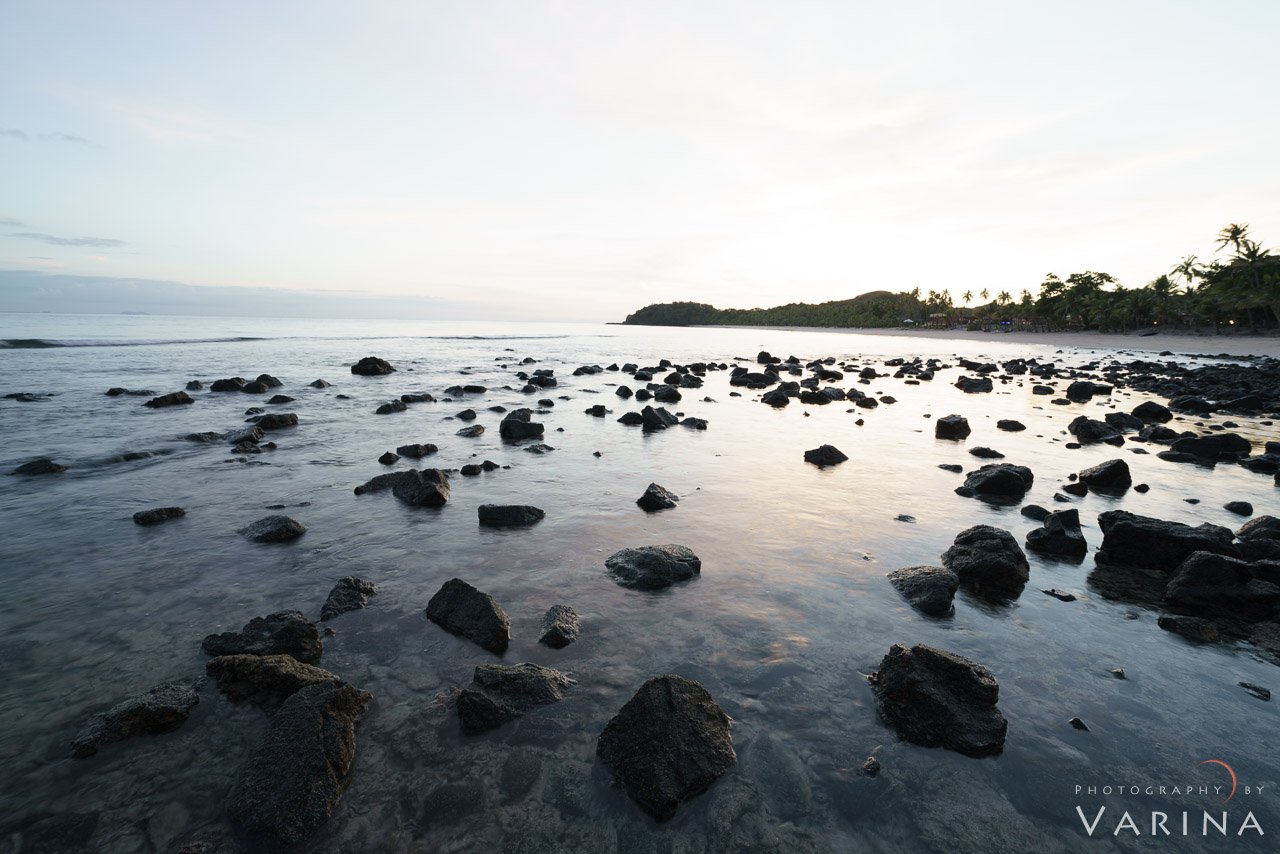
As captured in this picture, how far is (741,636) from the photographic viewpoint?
5949mm

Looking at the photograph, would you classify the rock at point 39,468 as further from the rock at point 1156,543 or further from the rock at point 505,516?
the rock at point 1156,543

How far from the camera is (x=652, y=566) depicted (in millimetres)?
7211

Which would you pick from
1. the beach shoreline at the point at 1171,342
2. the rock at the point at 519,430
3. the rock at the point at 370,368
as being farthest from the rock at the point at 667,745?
the beach shoreline at the point at 1171,342

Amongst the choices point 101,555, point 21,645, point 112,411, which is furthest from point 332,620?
point 112,411

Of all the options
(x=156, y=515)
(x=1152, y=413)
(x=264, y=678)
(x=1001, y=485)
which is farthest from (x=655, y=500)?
(x=1152, y=413)

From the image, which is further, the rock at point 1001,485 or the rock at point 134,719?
the rock at point 1001,485

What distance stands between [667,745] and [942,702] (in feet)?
7.76

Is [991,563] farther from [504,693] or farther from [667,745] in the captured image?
[504,693]

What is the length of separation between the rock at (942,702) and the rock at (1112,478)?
904 centimetres

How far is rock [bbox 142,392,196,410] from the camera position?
2103cm

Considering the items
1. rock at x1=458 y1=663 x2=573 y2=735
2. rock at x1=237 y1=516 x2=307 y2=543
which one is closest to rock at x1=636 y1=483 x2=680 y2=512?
rock at x1=458 y1=663 x2=573 y2=735

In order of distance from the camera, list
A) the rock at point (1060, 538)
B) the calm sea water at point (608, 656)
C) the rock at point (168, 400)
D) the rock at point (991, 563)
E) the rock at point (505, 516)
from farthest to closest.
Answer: the rock at point (168, 400), the rock at point (505, 516), the rock at point (1060, 538), the rock at point (991, 563), the calm sea water at point (608, 656)

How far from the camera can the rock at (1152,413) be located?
1958 cm

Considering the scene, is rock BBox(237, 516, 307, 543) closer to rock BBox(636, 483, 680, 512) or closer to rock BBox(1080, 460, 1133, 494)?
rock BBox(636, 483, 680, 512)
